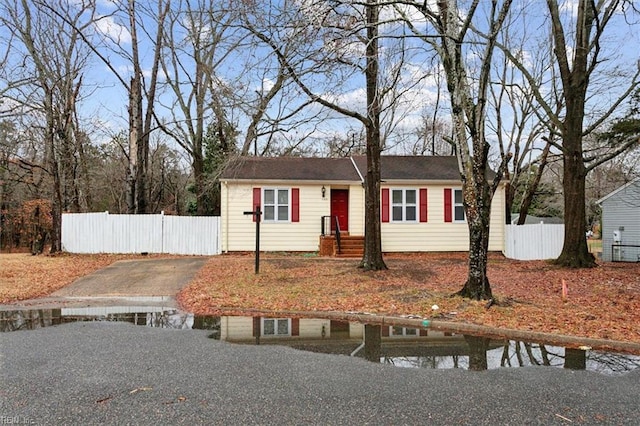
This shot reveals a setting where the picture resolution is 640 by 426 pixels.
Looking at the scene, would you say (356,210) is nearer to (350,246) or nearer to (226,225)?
(350,246)

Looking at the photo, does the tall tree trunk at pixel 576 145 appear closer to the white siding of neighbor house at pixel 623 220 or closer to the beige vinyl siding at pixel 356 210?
the beige vinyl siding at pixel 356 210

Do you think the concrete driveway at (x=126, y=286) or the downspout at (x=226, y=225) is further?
the downspout at (x=226, y=225)

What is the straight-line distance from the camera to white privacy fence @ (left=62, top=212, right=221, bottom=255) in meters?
17.1

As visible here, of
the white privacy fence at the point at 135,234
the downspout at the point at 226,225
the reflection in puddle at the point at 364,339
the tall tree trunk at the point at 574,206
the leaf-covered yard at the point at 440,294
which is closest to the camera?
the reflection in puddle at the point at 364,339

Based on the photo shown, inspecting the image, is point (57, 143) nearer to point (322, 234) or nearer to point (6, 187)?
point (6, 187)

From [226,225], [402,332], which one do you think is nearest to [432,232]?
[226,225]

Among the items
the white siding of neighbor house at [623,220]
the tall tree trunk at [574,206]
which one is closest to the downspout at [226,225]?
the tall tree trunk at [574,206]

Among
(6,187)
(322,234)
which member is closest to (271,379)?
(322,234)

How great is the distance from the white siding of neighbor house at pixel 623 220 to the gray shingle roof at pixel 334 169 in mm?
8772

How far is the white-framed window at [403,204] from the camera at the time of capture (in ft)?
59.6

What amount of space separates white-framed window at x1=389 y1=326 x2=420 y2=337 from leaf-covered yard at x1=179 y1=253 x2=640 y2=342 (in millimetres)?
692

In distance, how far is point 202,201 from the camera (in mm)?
23062

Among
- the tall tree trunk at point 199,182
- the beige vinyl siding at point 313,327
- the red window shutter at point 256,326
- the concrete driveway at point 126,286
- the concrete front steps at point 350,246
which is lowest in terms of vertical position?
the beige vinyl siding at point 313,327

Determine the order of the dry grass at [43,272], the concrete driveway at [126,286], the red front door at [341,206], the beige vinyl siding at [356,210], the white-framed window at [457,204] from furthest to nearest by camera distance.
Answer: the red front door at [341,206]
the white-framed window at [457,204]
the beige vinyl siding at [356,210]
the dry grass at [43,272]
the concrete driveway at [126,286]
